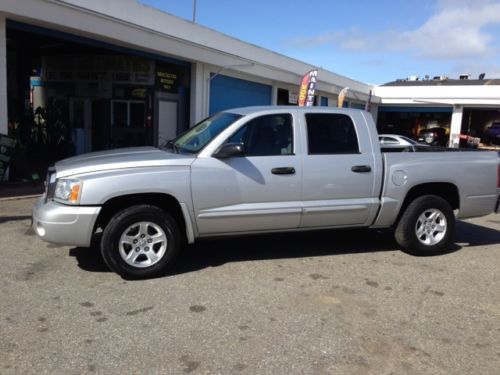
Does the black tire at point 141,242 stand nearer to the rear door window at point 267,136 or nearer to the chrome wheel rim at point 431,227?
the rear door window at point 267,136

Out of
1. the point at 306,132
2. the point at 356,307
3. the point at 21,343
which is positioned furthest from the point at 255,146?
the point at 21,343

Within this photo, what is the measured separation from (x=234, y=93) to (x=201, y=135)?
40.4 ft

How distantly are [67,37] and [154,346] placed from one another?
9581mm

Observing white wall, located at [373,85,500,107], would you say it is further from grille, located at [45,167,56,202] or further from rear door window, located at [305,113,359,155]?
grille, located at [45,167,56,202]

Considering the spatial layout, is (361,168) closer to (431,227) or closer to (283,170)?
(283,170)

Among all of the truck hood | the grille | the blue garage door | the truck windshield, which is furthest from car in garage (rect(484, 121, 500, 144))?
the grille

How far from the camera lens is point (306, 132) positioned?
5.63m

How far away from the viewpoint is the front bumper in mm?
4707

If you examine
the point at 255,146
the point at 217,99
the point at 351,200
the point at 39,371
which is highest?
the point at 217,99

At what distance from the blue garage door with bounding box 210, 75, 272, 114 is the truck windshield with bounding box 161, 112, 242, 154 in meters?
10.6

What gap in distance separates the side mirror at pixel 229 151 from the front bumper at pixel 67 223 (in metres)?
1.33

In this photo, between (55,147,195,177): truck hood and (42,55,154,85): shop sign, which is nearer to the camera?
(55,147,195,177): truck hood

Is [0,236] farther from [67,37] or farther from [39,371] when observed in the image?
[67,37]

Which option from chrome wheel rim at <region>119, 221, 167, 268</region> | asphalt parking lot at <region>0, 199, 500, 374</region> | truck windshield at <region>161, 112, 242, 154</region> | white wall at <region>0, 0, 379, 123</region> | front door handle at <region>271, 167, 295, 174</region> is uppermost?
white wall at <region>0, 0, 379, 123</region>
